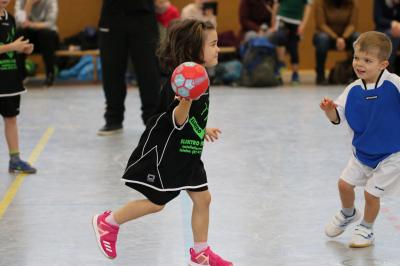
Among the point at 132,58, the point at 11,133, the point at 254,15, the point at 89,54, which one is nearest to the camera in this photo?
the point at 11,133

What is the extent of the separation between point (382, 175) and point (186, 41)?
4.47 ft

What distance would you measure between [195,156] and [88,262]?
0.85m

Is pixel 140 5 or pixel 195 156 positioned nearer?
pixel 195 156

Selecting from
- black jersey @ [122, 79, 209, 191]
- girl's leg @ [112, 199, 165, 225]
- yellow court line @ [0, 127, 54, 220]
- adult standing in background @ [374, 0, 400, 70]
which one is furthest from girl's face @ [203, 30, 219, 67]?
adult standing in background @ [374, 0, 400, 70]

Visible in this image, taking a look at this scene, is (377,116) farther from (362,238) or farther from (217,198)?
(217,198)

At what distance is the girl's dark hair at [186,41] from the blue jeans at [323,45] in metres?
9.27

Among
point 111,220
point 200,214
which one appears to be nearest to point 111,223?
point 111,220

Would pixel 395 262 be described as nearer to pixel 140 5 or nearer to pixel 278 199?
pixel 278 199

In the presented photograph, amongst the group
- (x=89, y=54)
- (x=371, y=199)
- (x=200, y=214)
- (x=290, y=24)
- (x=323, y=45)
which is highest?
(x=200, y=214)

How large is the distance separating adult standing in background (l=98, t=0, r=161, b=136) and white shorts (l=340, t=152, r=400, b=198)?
410cm

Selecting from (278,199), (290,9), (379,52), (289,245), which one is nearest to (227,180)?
(278,199)

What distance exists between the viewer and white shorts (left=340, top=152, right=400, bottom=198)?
4582mm

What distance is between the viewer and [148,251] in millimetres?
4613

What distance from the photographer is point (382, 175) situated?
458 cm
